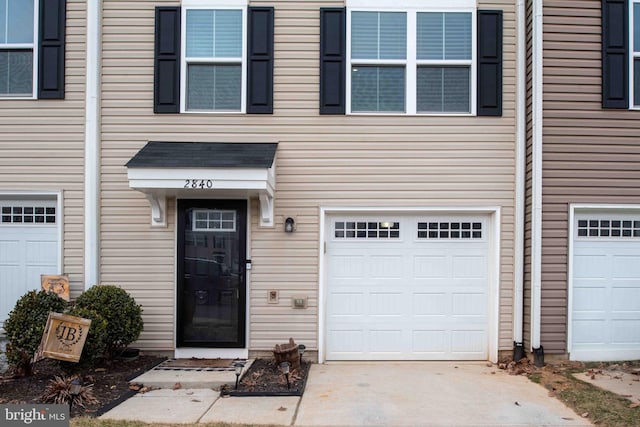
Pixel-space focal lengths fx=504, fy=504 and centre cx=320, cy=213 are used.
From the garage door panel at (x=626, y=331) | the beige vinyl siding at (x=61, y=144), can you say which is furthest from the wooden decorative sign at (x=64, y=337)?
the garage door panel at (x=626, y=331)

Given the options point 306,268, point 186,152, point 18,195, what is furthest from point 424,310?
point 18,195

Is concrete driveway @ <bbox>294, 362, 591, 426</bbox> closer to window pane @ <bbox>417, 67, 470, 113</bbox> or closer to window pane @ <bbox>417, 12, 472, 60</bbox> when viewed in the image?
window pane @ <bbox>417, 67, 470, 113</bbox>

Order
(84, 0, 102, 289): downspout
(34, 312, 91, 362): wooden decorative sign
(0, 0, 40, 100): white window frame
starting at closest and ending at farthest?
1. (34, 312, 91, 362): wooden decorative sign
2. (84, 0, 102, 289): downspout
3. (0, 0, 40, 100): white window frame

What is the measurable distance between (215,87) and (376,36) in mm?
2283

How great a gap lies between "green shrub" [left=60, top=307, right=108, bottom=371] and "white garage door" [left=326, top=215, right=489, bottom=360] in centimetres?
280

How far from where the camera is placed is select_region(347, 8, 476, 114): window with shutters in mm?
6801

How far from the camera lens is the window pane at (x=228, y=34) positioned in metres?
6.77

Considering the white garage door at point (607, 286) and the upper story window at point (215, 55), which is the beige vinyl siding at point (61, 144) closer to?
the upper story window at point (215, 55)

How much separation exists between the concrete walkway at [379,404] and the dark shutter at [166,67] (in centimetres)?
364

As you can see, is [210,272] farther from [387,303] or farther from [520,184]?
[520,184]

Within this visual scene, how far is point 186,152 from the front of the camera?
6.33 m

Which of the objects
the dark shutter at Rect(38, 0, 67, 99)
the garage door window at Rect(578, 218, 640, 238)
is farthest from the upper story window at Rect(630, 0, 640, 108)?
the dark shutter at Rect(38, 0, 67, 99)

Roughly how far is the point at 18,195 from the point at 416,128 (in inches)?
212

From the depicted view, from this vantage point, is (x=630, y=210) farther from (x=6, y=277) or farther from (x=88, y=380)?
(x=6, y=277)
